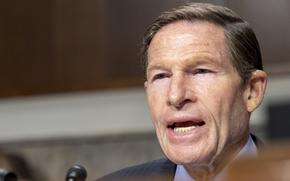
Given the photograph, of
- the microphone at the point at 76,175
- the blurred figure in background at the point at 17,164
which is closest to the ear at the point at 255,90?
the microphone at the point at 76,175

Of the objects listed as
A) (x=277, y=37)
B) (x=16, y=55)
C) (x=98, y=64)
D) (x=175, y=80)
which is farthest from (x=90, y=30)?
(x=175, y=80)

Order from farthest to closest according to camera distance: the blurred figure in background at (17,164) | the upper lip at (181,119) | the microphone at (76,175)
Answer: the blurred figure in background at (17,164) → the upper lip at (181,119) → the microphone at (76,175)

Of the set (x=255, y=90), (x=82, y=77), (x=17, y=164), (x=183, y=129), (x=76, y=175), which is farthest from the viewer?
(x=82, y=77)

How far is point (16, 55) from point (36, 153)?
51 centimetres

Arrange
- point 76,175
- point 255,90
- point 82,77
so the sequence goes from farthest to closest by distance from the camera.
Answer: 1. point 82,77
2. point 255,90
3. point 76,175

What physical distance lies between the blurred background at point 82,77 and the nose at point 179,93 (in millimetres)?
1386

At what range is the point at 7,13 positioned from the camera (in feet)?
10.2

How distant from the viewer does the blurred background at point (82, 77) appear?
2.71m

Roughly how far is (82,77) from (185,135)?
1.69 metres

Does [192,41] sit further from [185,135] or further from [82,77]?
[82,77]

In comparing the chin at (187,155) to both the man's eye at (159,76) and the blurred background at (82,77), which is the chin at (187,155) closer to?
the man's eye at (159,76)

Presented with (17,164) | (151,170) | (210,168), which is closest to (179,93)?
(210,168)

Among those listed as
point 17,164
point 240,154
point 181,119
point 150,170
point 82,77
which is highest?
point 181,119

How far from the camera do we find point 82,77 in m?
2.92
